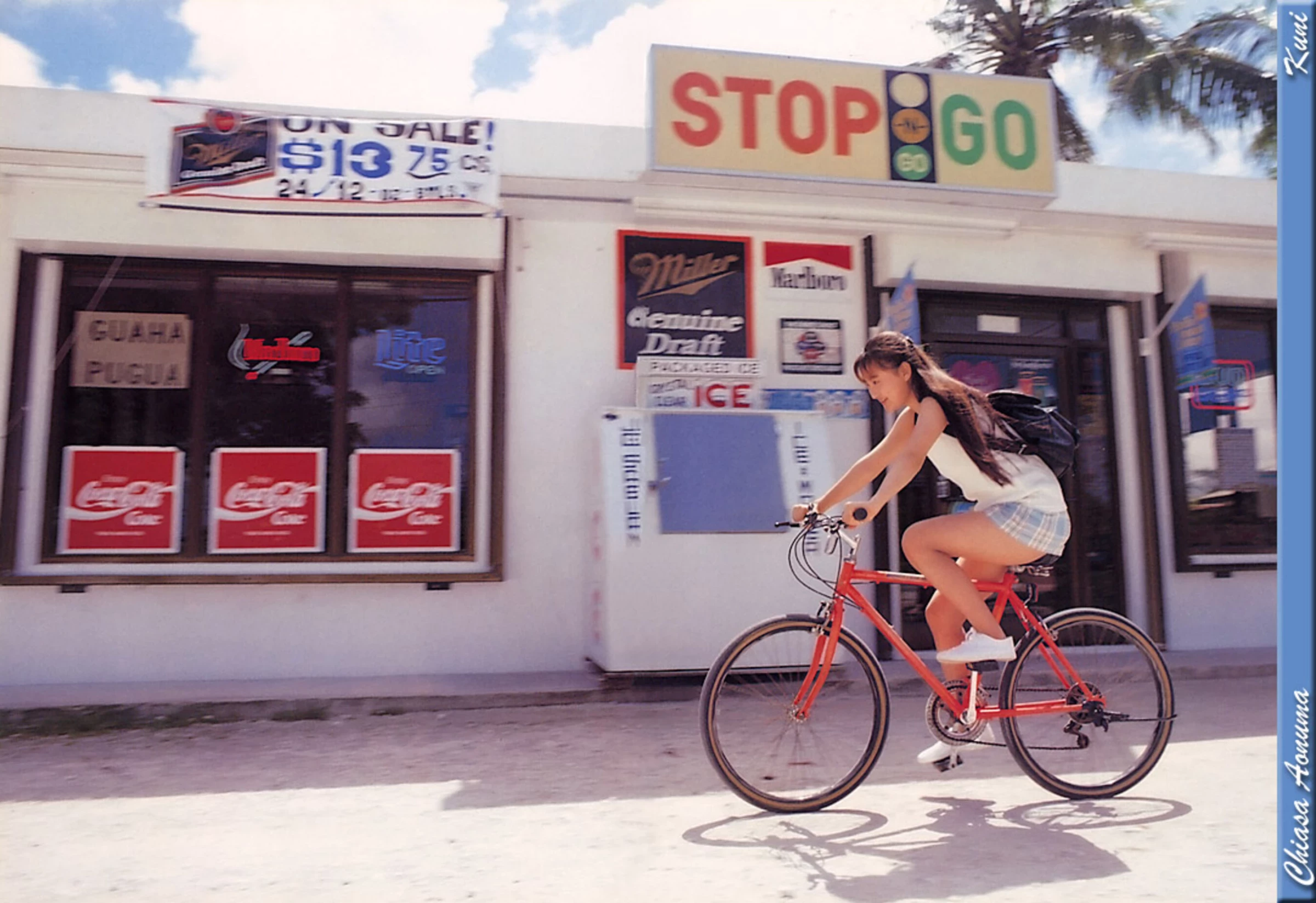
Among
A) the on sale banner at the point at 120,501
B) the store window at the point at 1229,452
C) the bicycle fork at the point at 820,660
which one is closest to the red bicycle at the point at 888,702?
the bicycle fork at the point at 820,660

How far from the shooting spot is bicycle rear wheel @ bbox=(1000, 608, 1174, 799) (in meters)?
3.79

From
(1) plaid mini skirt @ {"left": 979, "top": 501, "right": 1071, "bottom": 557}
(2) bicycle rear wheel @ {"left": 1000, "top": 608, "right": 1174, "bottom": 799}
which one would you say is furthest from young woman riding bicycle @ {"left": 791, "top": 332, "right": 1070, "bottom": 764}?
(2) bicycle rear wheel @ {"left": 1000, "top": 608, "right": 1174, "bottom": 799}

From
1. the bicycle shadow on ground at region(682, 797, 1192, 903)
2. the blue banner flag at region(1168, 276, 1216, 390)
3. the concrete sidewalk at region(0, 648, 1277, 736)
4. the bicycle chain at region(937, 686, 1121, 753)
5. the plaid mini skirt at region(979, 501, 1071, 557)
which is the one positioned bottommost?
the bicycle shadow on ground at region(682, 797, 1192, 903)

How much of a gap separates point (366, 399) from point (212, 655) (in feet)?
6.75

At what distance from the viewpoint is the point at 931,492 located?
24.8ft

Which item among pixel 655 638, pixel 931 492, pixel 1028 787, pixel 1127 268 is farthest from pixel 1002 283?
pixel 1028 787

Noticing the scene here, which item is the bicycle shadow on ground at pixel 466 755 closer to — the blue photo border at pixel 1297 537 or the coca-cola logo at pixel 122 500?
the coca-cola logo at pixel 122 500

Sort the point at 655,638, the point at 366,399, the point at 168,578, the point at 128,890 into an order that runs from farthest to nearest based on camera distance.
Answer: the point at 366,399, the point at 168,578, the point at 655,638, the point at 128,890

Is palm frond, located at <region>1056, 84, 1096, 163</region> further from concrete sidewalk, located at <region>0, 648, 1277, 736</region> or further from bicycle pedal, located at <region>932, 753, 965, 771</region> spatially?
bicycle pedal, located at <region>932, 753, 965, 771</region>

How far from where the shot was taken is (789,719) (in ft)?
11.9

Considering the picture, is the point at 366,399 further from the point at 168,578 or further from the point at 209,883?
the point at 209,883

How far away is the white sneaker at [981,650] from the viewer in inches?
143

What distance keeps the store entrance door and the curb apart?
7.82ft

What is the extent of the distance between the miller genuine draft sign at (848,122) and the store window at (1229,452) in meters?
2.51
